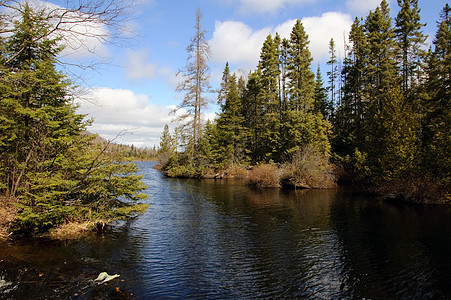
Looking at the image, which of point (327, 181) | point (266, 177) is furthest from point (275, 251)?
point (327, 181)

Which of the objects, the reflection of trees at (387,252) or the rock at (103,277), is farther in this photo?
the reflection of trees at (387,252)

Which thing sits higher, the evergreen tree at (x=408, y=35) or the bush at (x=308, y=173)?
the evergreen tree at (x=408, y=35)

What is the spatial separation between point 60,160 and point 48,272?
15.9 ft

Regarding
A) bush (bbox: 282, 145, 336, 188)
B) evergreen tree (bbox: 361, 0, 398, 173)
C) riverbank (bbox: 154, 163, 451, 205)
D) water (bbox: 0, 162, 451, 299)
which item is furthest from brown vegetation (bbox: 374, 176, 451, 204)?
evergreen tree (bbox: 361, 0, 398, 173)

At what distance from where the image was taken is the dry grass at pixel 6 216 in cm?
986

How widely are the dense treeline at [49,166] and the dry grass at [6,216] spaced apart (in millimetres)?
48

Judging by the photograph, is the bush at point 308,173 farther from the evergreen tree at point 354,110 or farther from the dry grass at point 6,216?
the dry grass at point 6,216

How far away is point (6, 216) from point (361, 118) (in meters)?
36.9

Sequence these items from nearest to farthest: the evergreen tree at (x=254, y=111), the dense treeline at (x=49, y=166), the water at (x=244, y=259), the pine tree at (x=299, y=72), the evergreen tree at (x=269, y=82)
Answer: the water at (x=244, y=259) < the dense treeline at (x=49, y=166) < the pine tree at (x=299, y=72) < the evergreen tree at (x=269, y=82) < the evergreen tree at (x=254, y=111)

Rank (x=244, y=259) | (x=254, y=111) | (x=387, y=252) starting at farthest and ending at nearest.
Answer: (x=254, y=111)
(x=387, y=252)
(x=244, y=259)

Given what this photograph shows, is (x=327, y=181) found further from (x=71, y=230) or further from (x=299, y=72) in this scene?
(x=71, y=230)

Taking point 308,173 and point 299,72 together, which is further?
point 299,72

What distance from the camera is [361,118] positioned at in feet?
116

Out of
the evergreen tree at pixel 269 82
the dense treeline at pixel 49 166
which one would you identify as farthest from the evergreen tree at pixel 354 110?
the dense treeline at pixel 49 166
